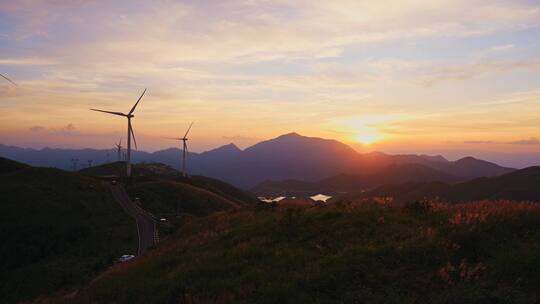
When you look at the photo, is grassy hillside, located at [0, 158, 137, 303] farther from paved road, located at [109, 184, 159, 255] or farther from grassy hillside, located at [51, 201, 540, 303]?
grassy hillside, located at [51, 201, 540, 303]

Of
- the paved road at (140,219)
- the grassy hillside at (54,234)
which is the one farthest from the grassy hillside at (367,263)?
the paved road at (140,219)

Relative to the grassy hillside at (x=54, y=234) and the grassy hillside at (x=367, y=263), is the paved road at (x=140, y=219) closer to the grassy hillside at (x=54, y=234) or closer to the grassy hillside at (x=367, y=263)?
the grassy hillside at (x=54, y=234)

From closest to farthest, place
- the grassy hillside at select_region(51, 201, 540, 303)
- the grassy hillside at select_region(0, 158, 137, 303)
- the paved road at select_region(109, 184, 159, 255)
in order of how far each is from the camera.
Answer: the grassy hillside at select_region(51, 201, 540, 303)
the grassy hillside at select_region(0, 158, 137, 303)
the paved road at select_region(109, 184, 159, 255)

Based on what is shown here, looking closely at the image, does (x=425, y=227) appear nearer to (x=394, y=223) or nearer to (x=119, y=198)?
(x=394, y=223)

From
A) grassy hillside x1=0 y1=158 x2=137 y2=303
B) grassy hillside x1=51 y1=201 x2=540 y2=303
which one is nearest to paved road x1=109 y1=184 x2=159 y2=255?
grassy hillside x1=0 y1=158 x2=137 y2=303

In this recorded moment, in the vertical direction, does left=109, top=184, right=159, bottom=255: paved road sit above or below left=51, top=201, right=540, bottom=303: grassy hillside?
below
